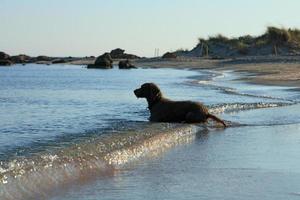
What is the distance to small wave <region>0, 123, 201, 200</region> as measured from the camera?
21.4 feet

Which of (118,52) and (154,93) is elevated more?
(118,52)

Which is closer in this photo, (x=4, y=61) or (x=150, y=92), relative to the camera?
(x=150, y=92)

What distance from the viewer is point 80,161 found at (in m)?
7.79

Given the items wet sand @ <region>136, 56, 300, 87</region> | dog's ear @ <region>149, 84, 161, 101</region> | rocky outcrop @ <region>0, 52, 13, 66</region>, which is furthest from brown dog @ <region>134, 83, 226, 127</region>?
rocky outcrop @ <region>0, 52, 13, 66</region>

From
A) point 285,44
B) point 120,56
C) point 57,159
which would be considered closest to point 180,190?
point 57,159

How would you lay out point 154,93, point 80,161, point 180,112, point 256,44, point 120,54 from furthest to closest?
point 120,54, point 256,44, point 154,93, point 180,112, point 80,161

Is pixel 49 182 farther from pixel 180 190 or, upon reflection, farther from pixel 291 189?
pixel 291 189

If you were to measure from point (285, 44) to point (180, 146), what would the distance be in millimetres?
51651

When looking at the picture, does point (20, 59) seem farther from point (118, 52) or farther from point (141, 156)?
point (141, 156)

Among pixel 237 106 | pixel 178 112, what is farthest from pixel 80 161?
pixel 237 106

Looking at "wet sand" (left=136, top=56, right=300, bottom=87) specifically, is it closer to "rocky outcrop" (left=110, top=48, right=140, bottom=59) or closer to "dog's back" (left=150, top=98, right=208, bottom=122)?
"dog's back" (left=150, top=98, right=208, bottom=122)

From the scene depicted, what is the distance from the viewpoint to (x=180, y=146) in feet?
32.4

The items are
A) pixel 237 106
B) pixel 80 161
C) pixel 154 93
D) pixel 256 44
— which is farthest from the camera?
pixel 256 44

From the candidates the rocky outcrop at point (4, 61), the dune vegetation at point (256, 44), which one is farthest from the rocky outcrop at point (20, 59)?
the dune vegetation at point (256, 44)
